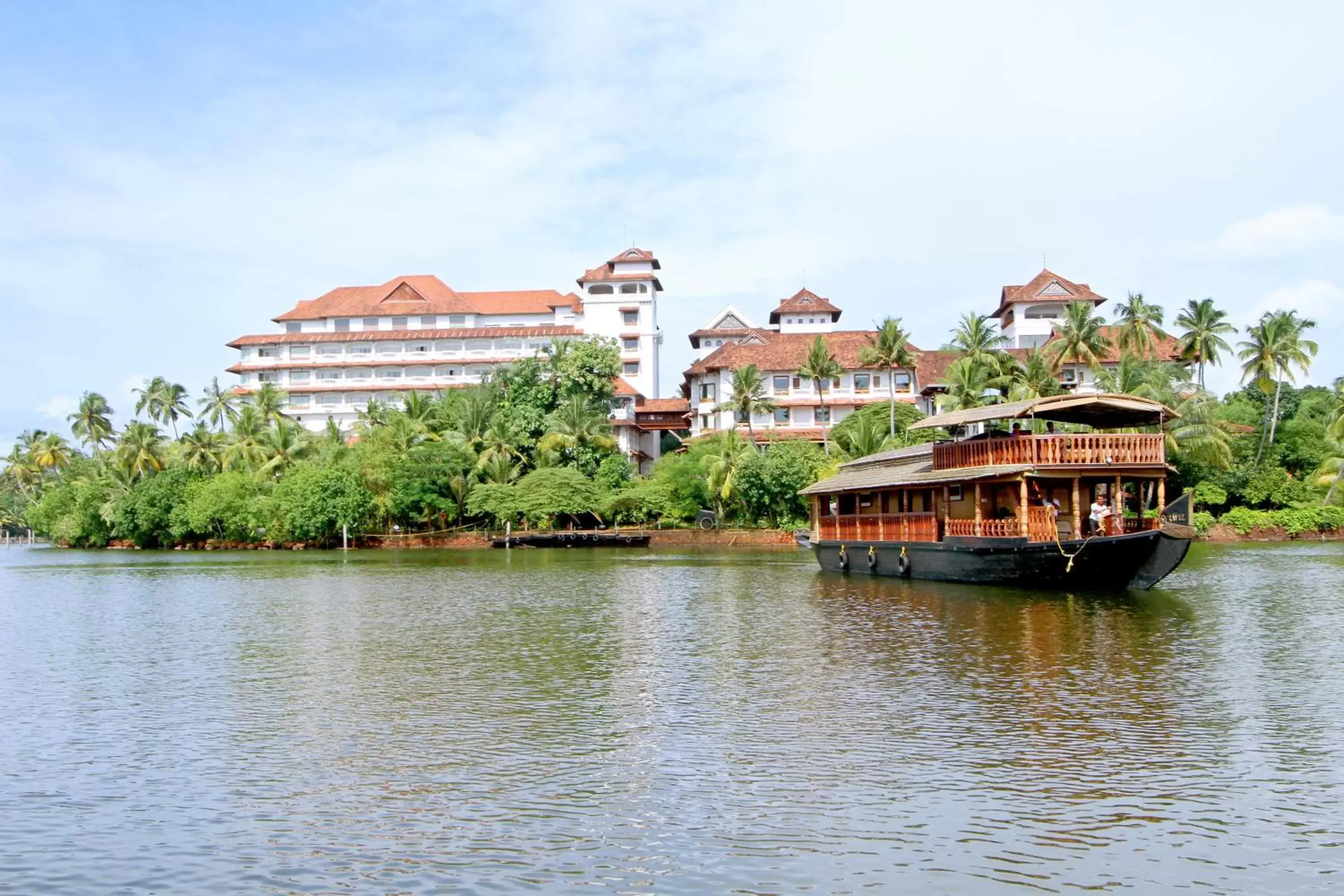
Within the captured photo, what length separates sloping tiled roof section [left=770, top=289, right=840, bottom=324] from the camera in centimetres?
9725

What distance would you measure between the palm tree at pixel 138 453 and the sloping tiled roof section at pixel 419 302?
17378mm

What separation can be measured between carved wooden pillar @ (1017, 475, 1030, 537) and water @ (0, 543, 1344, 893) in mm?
3446

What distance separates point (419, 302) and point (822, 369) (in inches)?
1516

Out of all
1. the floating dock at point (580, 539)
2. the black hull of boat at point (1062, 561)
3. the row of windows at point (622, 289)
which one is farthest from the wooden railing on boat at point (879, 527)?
the row of windows at point (622, 289)

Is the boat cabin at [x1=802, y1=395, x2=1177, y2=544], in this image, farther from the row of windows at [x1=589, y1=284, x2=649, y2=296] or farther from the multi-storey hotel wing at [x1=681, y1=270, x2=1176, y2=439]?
the row of windows at [x1=589, y1=284, x2=649, y2=296]

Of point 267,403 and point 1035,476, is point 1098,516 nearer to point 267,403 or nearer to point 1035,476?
point 1035,476

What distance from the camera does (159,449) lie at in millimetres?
82312

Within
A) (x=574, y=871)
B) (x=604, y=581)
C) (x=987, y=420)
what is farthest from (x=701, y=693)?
(x=604, y=581)

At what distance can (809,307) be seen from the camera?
3834 inches

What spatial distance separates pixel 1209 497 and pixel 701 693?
53.2 meters

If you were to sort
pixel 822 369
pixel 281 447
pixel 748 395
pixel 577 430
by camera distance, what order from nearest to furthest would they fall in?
pixel 748 395 < pixel 822 369 < pixel 577 430 < pixel 281 447

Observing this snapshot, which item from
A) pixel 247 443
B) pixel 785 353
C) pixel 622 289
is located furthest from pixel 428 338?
pixel 785 353

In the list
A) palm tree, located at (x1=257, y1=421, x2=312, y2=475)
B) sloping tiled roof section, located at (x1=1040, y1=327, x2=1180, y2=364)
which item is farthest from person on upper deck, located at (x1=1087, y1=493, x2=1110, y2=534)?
palm tree, located at (x1=257, y1=421, x2=312, y2=475)

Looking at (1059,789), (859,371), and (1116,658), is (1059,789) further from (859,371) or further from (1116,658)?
(859,371)
